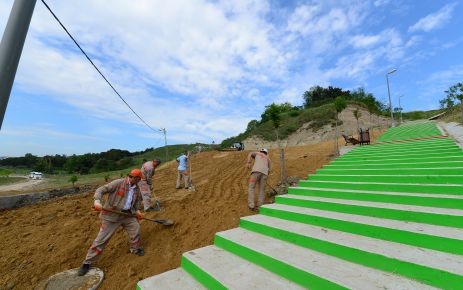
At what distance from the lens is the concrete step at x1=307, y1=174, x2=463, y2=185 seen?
13.5 feet

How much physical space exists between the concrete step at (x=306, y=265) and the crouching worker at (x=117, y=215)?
6.69ft

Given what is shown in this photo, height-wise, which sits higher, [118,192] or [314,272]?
[118,192]

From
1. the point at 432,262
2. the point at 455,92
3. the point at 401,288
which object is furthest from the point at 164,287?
the point at 455,92

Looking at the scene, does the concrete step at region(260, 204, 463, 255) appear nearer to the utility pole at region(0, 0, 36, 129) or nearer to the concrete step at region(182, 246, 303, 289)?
the concrete step at region(182, 246, 303, 289)

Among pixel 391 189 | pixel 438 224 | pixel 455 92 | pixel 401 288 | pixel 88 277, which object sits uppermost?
pixel 455 92

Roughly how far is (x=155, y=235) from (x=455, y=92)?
46.1 m

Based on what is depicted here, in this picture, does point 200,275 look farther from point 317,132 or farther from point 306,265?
point 317,132

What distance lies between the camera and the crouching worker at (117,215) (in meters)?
4.44

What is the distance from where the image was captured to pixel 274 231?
12.6 ft

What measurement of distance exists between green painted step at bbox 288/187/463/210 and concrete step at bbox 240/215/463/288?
115 centimetres

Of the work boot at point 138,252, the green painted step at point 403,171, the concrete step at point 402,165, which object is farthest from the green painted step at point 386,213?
the work boot at point 138,252

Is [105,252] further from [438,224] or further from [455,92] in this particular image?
[455,92]

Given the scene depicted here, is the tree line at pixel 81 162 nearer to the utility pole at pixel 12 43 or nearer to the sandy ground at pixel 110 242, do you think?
the sandy ground at pixel 110 242

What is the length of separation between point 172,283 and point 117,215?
210cm
